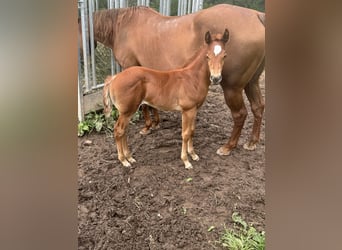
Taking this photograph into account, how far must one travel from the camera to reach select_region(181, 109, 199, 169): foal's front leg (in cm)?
89

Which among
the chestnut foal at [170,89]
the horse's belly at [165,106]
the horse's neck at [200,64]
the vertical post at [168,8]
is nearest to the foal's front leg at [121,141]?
the chestnut foal at [170,89]

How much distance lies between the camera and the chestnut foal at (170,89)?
828 millimetres

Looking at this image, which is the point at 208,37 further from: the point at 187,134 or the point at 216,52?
the point at 187,134

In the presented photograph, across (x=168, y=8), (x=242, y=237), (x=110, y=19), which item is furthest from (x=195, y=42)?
(x=242, y=237)

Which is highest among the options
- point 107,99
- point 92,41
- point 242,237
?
point 92,41

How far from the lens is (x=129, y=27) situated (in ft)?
3.51

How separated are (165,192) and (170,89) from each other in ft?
0.89

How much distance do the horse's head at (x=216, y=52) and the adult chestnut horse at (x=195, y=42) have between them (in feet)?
0.18

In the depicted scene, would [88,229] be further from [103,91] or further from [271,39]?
[271,39]

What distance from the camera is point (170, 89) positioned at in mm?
925

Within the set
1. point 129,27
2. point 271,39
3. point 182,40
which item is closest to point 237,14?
point 182,40

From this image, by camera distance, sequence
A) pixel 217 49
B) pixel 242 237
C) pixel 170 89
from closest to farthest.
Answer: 1. pixel 242 237
2. pixel 217 49
3. pixel 170 89
